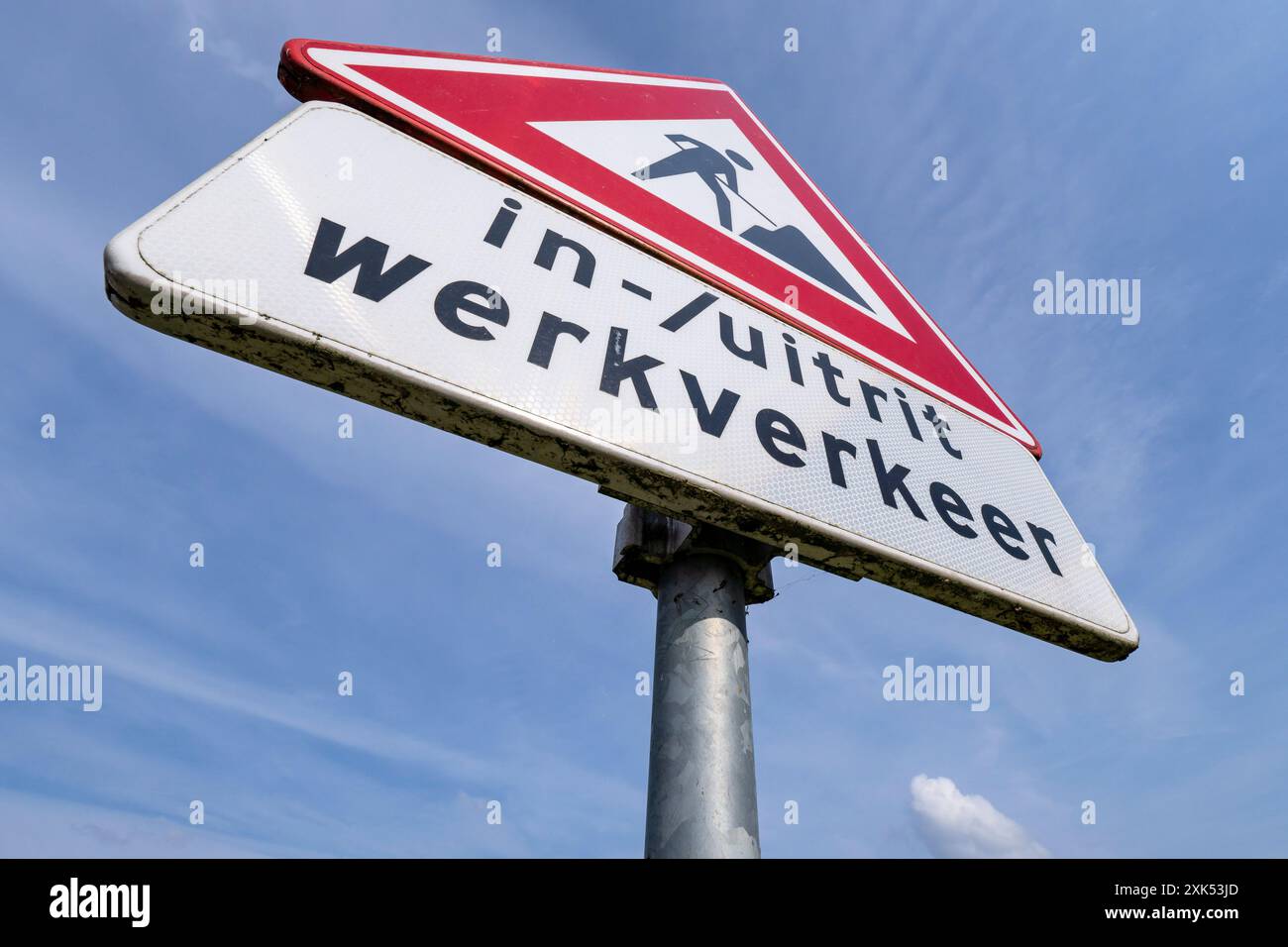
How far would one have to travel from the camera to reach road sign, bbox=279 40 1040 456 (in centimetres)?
131

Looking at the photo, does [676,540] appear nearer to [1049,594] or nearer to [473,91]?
[1049,594]

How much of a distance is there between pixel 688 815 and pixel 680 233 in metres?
1.08

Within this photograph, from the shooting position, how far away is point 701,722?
98cm

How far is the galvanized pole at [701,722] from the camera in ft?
3.02

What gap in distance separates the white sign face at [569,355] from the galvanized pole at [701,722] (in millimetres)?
143

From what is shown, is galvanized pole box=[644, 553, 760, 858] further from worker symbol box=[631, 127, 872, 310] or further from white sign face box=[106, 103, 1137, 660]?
worker symbol box=[631, 127, 872, 310]

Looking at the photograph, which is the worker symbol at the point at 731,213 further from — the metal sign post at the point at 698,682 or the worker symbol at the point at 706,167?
the metal sign post at the point at 698,682

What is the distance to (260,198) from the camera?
98 centimetres

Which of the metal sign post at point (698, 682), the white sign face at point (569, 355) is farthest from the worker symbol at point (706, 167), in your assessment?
the metal sign post at point (698, 682)

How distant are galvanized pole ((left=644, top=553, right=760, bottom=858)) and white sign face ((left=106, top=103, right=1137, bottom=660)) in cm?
14

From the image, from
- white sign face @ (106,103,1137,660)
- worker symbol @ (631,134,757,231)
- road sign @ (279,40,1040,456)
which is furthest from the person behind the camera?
worker symbol @ (631,134,757,231)

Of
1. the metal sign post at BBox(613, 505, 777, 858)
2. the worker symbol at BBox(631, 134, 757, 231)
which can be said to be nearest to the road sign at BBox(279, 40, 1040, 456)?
the worker symbol at BBox(631, 134, 757, 231)
